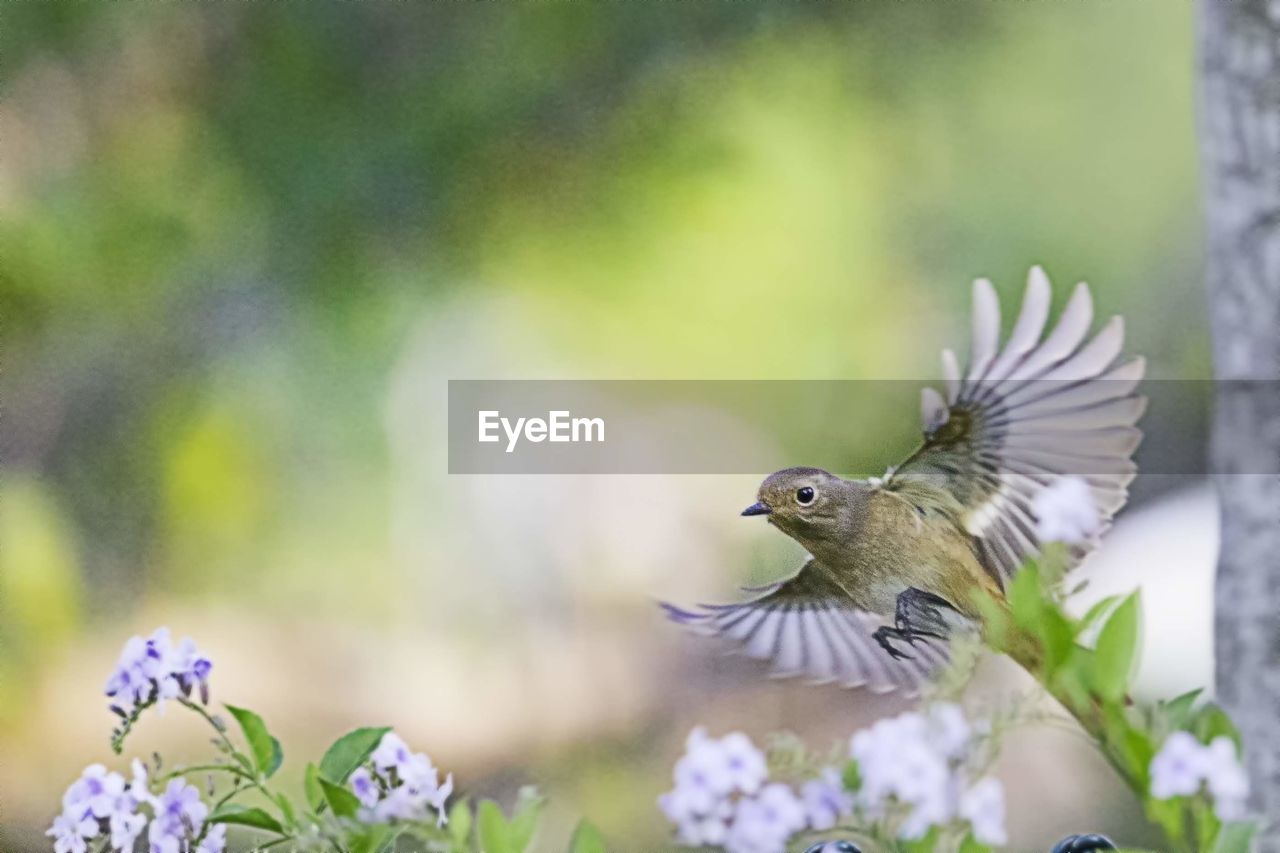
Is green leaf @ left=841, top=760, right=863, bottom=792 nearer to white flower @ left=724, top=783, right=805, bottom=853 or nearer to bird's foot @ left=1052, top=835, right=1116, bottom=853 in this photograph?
white flower @ left=724, top=783, right=805, bottom=853

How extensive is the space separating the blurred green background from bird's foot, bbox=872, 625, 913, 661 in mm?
652

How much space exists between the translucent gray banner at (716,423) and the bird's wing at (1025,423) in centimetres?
64

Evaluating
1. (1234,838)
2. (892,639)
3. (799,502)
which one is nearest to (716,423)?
(799,502)

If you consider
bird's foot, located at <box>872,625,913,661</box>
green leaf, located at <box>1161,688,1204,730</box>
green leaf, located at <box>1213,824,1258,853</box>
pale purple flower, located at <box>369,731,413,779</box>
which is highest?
bird's foot, located at <box>872,625,913,661</box>

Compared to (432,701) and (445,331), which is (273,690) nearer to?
(432,701)

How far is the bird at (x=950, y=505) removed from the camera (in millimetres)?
979

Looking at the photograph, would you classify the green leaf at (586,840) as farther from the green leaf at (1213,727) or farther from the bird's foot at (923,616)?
the bird's foot at (923,616)

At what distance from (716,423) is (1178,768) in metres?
1.17

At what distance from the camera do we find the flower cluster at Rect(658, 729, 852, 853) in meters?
0.58

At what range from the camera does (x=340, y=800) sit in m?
0.66

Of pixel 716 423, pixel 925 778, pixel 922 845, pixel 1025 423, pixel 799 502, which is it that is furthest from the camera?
pixel 716 423

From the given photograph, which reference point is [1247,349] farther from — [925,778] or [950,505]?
[925,778]

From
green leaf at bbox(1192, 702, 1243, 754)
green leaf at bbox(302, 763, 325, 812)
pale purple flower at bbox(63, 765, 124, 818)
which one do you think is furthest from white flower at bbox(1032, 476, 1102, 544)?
pale purple flower at bbox(63, 765, 124, 818)

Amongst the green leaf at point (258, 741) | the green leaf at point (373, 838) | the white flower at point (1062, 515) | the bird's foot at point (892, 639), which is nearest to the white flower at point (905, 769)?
the white flower at point (1062, 515)
